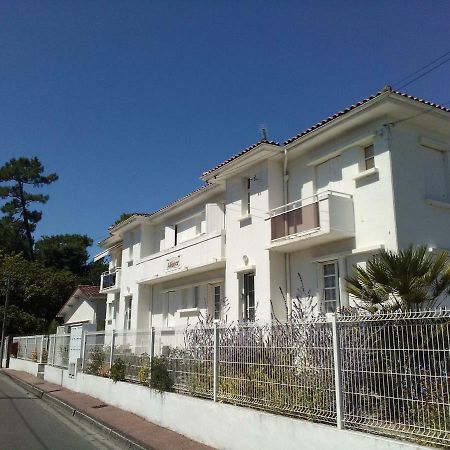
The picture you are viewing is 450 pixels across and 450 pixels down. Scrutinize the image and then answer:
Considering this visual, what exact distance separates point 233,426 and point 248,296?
7.99 m

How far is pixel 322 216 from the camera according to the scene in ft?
41.3

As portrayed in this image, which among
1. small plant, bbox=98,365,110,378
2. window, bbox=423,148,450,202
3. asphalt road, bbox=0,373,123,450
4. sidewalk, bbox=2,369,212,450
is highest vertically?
window, bbox=423,148,450,202

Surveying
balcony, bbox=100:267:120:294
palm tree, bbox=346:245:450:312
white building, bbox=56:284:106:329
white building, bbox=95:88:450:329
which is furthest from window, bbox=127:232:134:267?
palm tree, bbox=346:245:450:312

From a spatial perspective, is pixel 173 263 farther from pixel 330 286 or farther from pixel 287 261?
pixel 330 286

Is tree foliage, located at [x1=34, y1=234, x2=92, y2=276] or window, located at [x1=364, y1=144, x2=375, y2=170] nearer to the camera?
window, located at [x1=364, y1=144, x2=375, y2=170]

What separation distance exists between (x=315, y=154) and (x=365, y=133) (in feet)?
6.31

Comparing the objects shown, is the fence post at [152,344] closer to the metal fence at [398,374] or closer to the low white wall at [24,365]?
the metal fence at [398,374]

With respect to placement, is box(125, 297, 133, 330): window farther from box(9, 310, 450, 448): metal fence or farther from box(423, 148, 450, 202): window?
box(423, 148, 450, 202): window

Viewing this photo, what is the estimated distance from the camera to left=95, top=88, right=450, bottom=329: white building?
12.1m

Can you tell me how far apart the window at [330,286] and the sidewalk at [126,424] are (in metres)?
5.37

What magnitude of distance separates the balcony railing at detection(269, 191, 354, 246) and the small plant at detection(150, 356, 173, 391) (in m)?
4.84

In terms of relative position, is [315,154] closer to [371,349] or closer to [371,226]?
[371,226]

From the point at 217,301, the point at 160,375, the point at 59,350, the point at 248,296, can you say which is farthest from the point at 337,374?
the point at 59,350

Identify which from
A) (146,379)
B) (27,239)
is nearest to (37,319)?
(27,239)
